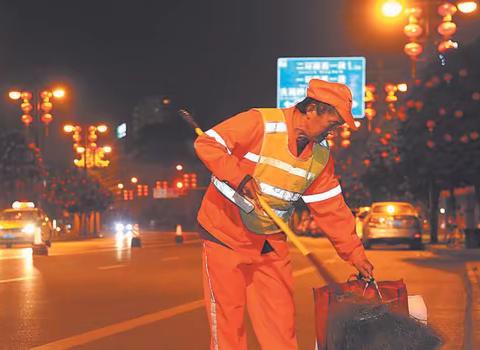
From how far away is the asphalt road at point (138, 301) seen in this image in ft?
30.4

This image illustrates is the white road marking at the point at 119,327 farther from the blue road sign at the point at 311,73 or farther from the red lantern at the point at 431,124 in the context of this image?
the blue road sign at the point at 311,73

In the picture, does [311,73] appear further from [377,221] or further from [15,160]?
[377,221]

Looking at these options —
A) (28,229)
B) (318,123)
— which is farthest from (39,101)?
(318,123)

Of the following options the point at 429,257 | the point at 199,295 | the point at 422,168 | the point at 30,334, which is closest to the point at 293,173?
the point at 30,334

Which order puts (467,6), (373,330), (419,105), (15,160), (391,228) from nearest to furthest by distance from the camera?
(373,330) → (467,6) → (391,228) → (419,105) → (15,160)

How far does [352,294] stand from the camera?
524 cm

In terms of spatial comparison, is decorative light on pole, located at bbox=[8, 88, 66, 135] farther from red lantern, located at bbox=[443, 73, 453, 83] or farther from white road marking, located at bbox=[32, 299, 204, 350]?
white road marking, located at bbox=[32, 299, 204, 350]

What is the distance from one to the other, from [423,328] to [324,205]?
45.5 inches

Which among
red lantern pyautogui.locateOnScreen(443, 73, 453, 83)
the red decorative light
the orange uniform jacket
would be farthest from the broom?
red lantern pyautogui.locateOnScreen(443, 73, 453, 83)

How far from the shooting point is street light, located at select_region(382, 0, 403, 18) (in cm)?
1895

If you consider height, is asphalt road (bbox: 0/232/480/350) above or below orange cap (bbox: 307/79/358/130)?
below

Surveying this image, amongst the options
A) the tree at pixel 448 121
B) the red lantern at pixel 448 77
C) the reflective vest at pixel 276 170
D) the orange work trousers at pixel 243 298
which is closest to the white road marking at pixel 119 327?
the orange work trousers at pixel 243 298

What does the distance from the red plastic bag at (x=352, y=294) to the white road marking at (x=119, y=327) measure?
13.0ft

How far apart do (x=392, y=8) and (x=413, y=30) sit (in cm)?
206
